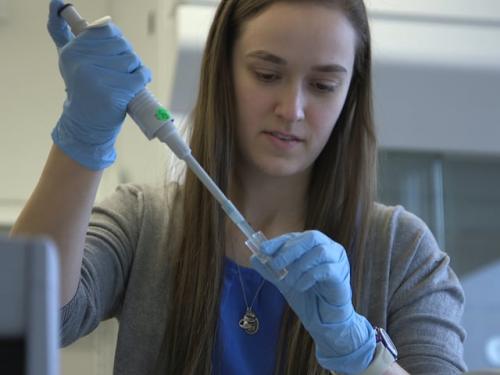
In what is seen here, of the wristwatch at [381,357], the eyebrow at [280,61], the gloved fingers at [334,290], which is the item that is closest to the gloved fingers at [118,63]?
the eyebrow at [280,61]

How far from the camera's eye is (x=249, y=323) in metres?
1.19

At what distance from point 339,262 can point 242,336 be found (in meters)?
0.23

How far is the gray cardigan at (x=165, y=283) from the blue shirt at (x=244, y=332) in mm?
90

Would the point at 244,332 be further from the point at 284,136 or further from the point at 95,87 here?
the point at 95,87

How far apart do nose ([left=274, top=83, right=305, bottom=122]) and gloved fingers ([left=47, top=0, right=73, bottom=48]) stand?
291 mm

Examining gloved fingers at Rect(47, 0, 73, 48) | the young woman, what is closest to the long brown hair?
the young woman

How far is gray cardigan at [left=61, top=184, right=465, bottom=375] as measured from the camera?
1.17 m

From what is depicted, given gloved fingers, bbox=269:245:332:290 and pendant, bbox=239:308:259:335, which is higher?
gloved fingers, bbox=269:245:332:290

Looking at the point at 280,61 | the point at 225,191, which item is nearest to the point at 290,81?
the point at 280,61

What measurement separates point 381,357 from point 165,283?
0.35 m

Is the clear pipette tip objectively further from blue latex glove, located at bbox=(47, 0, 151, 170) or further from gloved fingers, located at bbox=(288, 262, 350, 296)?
blue latex glove, located at bbox=(47, 0, 151, 170)

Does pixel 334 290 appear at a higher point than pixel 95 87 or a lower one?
lower

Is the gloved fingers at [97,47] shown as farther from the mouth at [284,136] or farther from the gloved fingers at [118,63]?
the mouth at [284,136]

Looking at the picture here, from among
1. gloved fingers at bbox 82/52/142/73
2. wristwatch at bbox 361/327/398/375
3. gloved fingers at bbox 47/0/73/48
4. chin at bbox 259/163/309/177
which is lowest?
wristwatch at bbox 361/327/398/375
